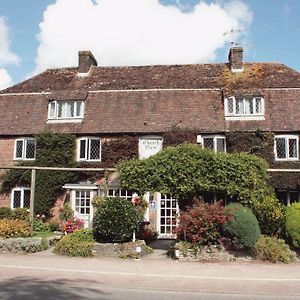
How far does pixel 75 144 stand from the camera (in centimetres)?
2592

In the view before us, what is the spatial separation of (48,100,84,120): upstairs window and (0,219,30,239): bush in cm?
996

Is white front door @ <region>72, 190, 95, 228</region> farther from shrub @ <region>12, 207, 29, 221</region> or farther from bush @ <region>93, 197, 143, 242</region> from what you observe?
bush @ <region>93, 197, 143, 242</region>

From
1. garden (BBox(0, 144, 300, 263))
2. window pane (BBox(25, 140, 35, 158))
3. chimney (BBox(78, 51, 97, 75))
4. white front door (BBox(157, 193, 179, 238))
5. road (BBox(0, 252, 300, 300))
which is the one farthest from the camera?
chimney (BBox(78, 51, 97, 75))

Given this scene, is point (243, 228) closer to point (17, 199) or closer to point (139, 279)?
point (139, 279)

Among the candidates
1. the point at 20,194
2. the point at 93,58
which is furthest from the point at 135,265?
the point at 93,58

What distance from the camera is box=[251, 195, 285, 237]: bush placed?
16.8 m

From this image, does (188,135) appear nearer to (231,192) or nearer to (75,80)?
(231,192)

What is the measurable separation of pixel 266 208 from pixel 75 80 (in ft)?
59.5

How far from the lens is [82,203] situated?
24.4m

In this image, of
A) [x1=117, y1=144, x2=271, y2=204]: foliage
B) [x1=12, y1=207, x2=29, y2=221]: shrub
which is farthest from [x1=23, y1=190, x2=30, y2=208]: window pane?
[x1=117, y1=144, x2=271, y2=204]: foliage

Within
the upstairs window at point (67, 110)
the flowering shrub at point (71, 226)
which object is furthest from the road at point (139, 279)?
the upstairs window at point (67, 110)

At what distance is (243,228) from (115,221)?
197 inches

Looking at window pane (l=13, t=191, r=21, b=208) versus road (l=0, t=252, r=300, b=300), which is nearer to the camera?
road (l=0, t=252, r=300, b=300)

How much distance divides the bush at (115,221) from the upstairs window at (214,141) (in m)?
9.38
